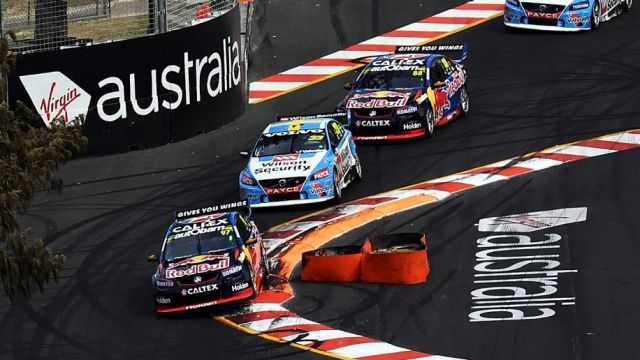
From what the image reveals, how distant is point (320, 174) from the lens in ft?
92.5

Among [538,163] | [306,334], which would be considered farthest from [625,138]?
[306,334]

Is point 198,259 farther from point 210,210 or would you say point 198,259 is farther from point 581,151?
point 581,151

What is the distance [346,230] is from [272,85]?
31.0 feet

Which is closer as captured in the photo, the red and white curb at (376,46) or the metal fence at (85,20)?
the metal fence at (85,20)

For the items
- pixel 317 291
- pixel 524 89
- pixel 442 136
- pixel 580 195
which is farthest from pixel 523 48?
pixel 317 291

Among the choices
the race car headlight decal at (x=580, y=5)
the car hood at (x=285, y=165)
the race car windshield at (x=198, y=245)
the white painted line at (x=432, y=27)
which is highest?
the race car headlight decal at (x=580, y=5)

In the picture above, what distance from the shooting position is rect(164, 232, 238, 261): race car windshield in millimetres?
23984

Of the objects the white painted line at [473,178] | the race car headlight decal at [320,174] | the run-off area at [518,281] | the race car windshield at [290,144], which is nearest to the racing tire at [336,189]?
the race car headlight decal at [320,174]

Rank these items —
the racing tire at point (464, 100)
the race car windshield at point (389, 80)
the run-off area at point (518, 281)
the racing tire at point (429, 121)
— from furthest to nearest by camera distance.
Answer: the racing tire at point (464, 100) < the race car windshield at point (389, 80) < the racing tire at point (429, 121) < the run-off area at point (518, 281)

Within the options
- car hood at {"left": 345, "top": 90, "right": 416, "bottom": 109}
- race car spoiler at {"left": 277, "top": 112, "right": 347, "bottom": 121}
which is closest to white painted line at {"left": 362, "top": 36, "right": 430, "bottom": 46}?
car hood at {"left": 345, "top": 90, "right": 416, "bottom": 109}

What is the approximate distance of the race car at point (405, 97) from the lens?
31.4 m

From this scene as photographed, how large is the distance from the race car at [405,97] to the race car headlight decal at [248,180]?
11.9 feet

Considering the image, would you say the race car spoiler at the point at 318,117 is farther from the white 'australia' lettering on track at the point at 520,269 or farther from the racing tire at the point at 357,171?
the white 'australia' lettering on track at the point at 520,269

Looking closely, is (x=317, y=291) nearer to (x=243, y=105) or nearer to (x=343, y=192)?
(x=343, y=192)
